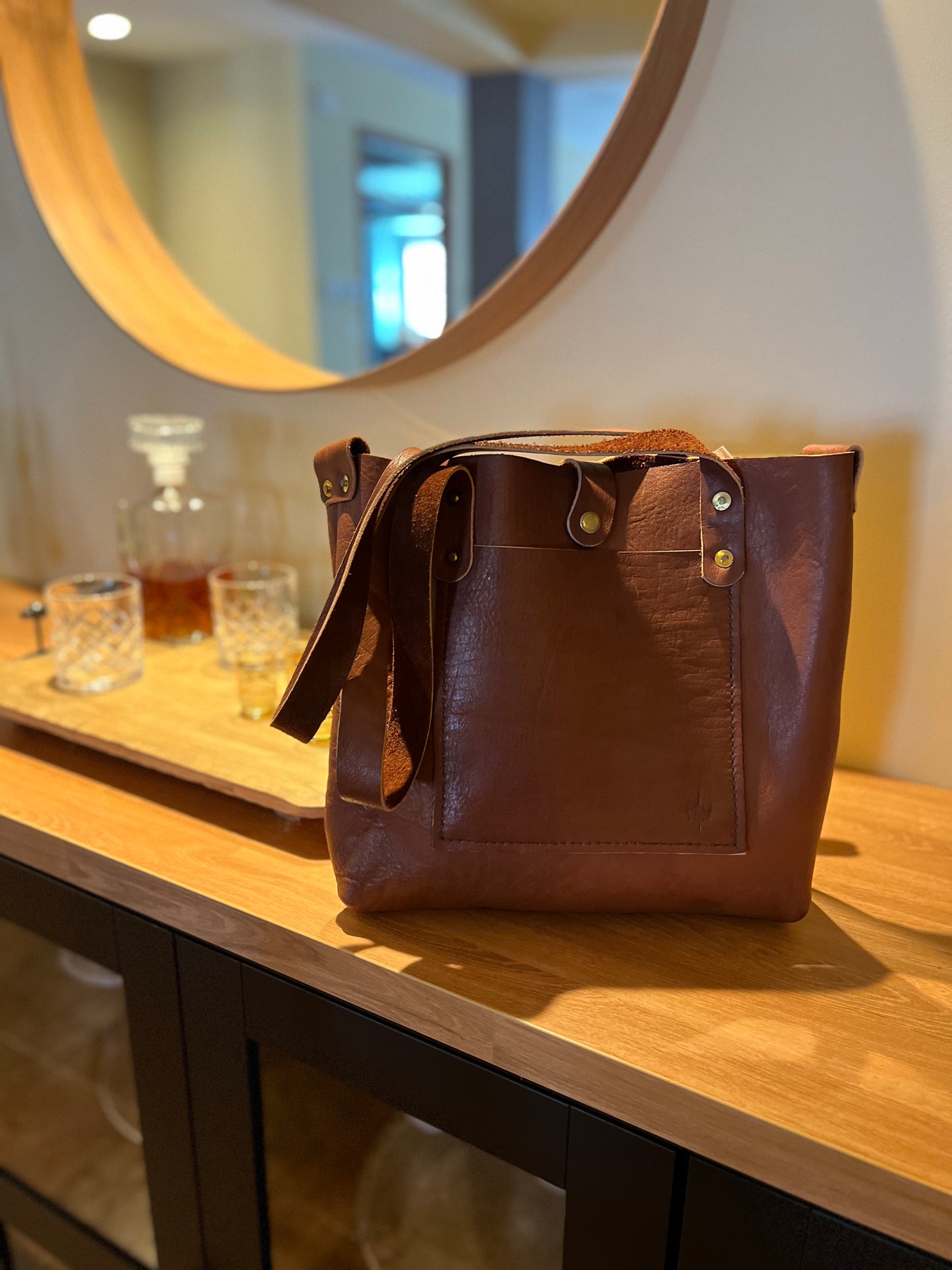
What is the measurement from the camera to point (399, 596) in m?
0.50

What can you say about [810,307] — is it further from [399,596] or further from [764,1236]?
[764,1236]

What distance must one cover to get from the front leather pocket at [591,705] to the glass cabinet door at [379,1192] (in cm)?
20

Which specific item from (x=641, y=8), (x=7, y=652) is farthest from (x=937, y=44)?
(x=641, y=8)

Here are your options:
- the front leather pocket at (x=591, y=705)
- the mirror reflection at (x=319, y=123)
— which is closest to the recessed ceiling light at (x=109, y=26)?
the mirror reflection at (x=319, y=123)

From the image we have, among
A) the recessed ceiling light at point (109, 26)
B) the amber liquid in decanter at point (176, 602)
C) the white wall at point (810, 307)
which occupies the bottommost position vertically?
the amber liquid in decanter at point (176, 602)

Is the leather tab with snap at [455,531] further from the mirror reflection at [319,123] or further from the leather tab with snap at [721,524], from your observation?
the mirror reflection at [319,123]

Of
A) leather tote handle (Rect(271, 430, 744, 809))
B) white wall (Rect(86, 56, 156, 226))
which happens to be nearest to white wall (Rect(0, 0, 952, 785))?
leather tote handle (Rect(271, 430, 744, 809))

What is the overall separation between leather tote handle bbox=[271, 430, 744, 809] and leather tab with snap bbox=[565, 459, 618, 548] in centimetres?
2

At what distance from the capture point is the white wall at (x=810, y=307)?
660 mm

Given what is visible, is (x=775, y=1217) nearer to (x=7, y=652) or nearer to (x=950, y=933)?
(x=950, y=933)

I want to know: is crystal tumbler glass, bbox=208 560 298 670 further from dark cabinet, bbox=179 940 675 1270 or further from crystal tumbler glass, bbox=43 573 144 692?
dark cabinet, bbox=179 940 675 1270

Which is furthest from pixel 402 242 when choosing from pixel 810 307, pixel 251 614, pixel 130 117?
pixel 810 307

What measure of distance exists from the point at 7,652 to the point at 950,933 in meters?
0.90

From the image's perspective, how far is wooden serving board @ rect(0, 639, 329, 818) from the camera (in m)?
0.68
